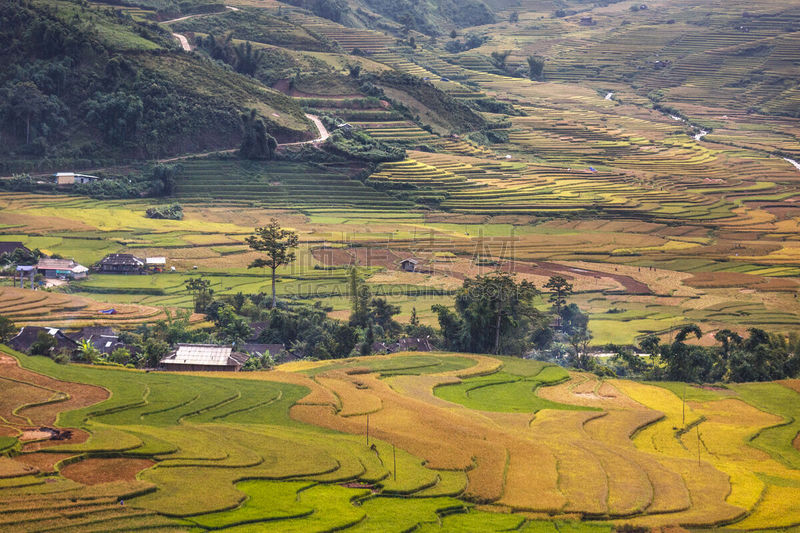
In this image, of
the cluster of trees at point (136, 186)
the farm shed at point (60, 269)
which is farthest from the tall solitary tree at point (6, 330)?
the cluster of trees at point (136, 186)

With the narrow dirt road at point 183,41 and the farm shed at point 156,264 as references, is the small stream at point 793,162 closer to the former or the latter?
the narrow dirt road at point 183,41

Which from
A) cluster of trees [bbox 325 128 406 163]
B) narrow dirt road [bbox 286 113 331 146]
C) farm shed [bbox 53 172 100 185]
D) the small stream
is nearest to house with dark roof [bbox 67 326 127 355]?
farm shed [bbox 53 172 100 185]

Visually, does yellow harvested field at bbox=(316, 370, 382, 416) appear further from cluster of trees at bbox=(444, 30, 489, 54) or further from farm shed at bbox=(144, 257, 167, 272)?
cluster of trees at bbox=(444, 30, 489, 54)

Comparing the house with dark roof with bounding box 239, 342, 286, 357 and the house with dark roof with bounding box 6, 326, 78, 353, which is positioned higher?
the house with dark roof with bounding box 6, 326, 78, 353

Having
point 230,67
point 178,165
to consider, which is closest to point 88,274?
point 178,165

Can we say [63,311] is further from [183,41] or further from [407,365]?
[183,41]

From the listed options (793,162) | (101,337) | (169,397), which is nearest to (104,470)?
(169,397)

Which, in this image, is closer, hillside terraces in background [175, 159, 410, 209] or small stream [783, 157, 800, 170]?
Answer: hillside terraces in background [175, 159, 410, 209]
